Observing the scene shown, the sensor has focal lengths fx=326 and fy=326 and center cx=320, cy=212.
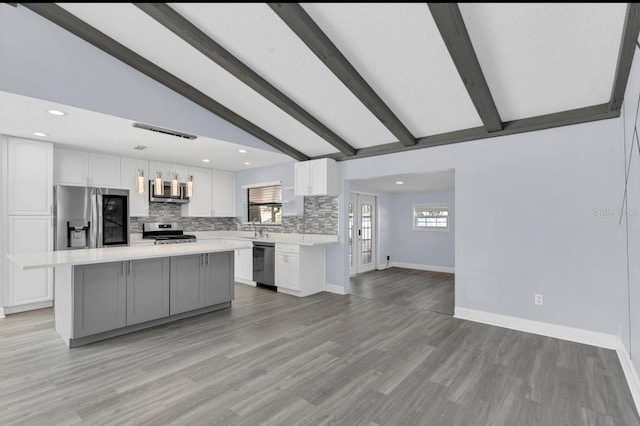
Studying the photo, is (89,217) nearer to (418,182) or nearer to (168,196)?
(168,196)

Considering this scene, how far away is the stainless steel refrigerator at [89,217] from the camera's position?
483 centimetres

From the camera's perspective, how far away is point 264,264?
235 inches

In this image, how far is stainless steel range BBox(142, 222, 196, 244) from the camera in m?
6.20

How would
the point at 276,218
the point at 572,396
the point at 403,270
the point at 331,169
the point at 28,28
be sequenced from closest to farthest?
1. the point at 572,396
2. the point at 28,28
3. the point at 331,169
4. the point at 276,218
5. the point at 403,270

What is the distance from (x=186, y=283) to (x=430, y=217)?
597cm

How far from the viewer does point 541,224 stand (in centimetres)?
375

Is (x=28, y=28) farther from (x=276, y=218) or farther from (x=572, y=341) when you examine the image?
(x=572, y=341)

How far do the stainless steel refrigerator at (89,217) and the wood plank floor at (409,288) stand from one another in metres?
4.21

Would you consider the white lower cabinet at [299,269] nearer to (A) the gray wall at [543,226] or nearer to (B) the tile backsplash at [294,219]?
(B) the tile backsplash at [294,219]

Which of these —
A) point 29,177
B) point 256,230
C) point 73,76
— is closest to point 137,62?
point 73,76

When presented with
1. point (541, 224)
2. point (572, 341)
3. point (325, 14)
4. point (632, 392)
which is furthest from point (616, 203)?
point (325, 14)

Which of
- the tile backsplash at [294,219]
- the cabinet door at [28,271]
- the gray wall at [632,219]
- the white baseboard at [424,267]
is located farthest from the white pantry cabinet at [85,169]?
the gray wall at [632,219]

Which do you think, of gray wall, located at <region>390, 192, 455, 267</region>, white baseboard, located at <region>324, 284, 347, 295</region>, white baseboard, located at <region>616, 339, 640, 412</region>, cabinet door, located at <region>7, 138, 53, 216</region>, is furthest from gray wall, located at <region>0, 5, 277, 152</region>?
gray wall, located at <region>390, 192, 455, 267</region>

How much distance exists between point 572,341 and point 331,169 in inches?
154
